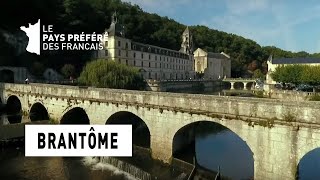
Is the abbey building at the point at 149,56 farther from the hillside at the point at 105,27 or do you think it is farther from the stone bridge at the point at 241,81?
the stone bridge at the point at 241,81

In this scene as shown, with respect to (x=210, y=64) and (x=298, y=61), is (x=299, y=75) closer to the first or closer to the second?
(x=298, y=61)

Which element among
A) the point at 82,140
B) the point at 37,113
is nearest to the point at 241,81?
the point at 37,113

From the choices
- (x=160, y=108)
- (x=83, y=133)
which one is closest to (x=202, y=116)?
(x=160, y=108)

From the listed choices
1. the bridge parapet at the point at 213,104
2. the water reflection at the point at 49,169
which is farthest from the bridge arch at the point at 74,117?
the water reflection at the point at 49,169

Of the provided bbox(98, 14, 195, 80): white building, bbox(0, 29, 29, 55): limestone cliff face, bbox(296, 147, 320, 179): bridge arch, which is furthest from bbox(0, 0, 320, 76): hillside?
bbox(296, 147, 320, 179): bridge arch

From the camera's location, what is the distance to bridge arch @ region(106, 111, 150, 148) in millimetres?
27359

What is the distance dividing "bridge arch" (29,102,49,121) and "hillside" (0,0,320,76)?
909 inches

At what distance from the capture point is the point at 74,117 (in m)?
34.0

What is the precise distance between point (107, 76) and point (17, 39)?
25.1m

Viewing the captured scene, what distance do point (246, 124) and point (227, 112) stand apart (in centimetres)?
141

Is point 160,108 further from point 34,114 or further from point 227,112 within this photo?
point 34,114

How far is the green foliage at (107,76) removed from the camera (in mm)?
46125

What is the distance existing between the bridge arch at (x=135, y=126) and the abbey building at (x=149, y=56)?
3256 centimetres

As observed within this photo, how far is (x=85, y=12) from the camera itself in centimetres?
7850
